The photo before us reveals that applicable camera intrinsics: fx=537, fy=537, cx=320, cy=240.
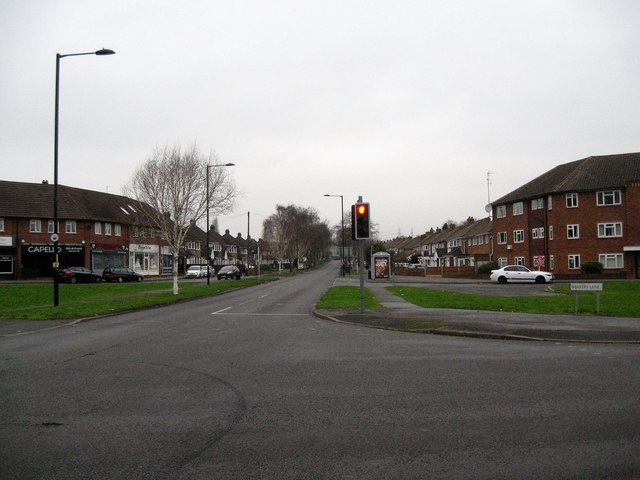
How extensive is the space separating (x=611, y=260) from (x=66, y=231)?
52406mm

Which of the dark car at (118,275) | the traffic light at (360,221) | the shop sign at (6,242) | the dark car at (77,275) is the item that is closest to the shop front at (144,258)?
the shop sign at (6,242)

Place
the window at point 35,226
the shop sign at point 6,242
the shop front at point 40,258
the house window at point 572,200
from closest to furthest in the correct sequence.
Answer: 1. the house window at point 572,200
2. the shop sign at point 6,242
3. the shop front at point 40,258
4. the window at point 35,226

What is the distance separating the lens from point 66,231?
55719mm

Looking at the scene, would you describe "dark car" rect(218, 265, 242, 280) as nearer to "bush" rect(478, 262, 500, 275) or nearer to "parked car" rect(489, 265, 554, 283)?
"bush" rect(478, 262, 500, 275)

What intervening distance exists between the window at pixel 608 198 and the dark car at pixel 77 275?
44.3 meters

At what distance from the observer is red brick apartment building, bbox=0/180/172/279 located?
5172 cm

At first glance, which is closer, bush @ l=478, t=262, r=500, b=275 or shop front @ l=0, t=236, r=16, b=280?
shop front @ l=0, t=236, r=16, b=280

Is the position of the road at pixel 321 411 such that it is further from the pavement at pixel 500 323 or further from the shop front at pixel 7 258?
the shop front at pixel 7 258

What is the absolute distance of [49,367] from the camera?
8.93m

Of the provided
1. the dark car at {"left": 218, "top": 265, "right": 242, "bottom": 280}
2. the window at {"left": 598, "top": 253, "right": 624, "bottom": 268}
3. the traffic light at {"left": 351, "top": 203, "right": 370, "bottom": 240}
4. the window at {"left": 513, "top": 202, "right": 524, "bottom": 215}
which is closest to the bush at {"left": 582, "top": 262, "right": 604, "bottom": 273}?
the window at {"left": 598, "top": 253, "right": 624, "bottom": 268}

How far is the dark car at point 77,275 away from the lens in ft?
145

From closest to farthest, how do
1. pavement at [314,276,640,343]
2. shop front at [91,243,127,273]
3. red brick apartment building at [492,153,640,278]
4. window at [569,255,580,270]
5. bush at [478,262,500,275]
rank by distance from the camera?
pavement at [314,276,640,343] < red brick apartment building at [492,153,640,278] < window at [569,255,580,270] < bush at [478,262,500,275] < shop front at [91,243,127,273]

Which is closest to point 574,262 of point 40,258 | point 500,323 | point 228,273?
point 228,273

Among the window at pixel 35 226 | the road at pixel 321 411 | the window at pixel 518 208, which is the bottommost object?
the road at pixel 321 411
